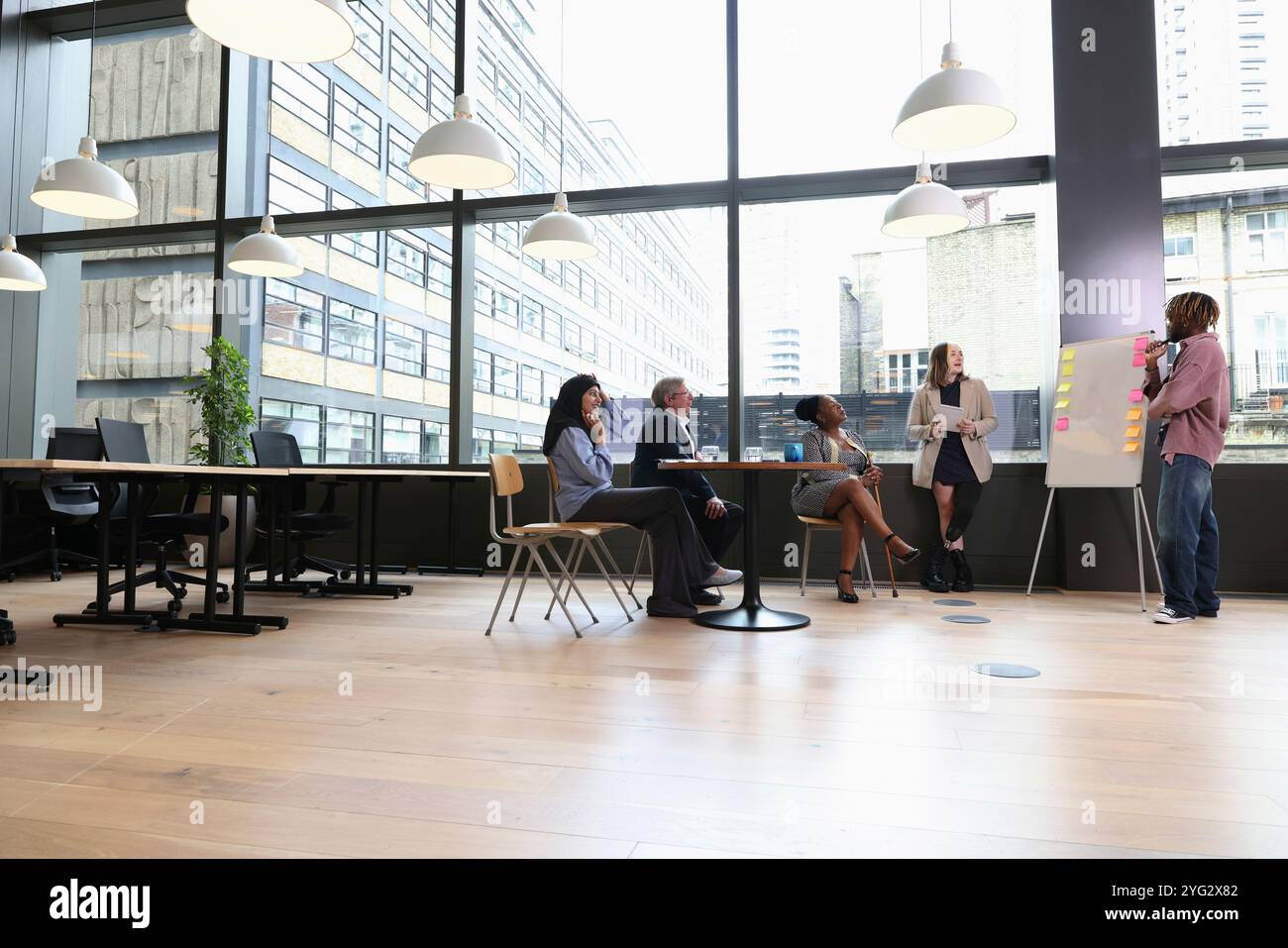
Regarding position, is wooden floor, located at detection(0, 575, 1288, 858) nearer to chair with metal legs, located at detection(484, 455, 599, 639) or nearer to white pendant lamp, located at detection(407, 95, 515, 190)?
chair with metal legs, located at detection(484, 455, 599, 639)

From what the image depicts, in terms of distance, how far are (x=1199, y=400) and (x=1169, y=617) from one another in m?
1.05

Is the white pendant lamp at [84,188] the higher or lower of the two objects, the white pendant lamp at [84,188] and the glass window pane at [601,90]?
the lower

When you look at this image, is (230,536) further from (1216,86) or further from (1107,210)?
(1216,86)

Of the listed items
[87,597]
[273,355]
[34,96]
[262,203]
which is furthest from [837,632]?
[34,96]

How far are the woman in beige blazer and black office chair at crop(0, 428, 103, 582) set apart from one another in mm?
4990

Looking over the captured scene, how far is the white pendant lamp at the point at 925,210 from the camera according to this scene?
444cm

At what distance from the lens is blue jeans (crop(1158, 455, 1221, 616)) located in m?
3.71

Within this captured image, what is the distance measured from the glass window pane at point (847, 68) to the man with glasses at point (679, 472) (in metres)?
2.26

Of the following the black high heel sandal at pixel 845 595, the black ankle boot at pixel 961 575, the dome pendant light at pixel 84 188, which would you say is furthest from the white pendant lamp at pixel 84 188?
the black ankle boot at pixel 961 575

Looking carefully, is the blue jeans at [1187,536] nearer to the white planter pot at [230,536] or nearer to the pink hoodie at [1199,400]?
the pink hoodie at [1199,400]

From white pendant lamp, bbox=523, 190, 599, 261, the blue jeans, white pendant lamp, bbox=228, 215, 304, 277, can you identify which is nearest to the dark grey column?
the blue jeans
